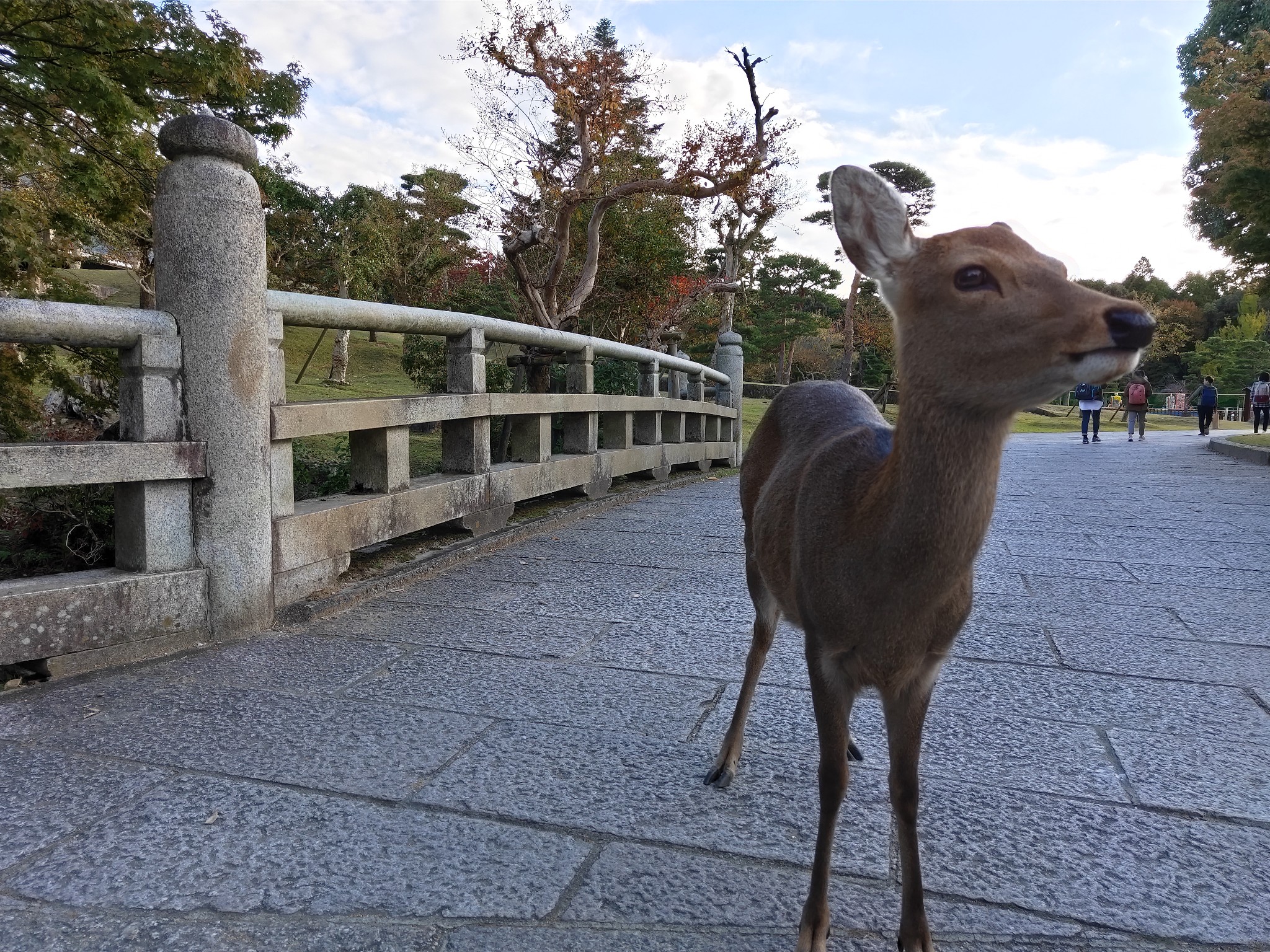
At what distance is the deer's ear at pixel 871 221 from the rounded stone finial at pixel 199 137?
104 inches

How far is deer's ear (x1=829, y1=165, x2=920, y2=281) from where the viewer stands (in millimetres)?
1705

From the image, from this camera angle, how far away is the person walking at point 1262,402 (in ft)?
65.7

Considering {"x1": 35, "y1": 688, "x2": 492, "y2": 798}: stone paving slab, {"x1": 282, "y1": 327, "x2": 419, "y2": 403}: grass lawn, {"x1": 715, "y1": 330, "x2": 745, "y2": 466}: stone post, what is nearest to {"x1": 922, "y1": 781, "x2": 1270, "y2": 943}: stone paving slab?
{"x1": 35, "y1": 688, "x2": 492, "y2": 798}: stone paving slab

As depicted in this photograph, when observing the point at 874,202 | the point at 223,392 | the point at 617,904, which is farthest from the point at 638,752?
the point at 223,392

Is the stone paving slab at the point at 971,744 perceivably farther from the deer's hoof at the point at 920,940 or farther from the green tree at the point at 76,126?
the green tree at the point at 76,126

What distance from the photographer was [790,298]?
3644 centimetres

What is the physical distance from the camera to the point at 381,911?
174 cm

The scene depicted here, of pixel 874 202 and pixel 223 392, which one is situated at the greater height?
pixel 874 202

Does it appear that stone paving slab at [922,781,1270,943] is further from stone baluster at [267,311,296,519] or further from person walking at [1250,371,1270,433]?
person walking at [1250,371,1270,433]

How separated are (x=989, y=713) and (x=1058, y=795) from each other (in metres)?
0.58

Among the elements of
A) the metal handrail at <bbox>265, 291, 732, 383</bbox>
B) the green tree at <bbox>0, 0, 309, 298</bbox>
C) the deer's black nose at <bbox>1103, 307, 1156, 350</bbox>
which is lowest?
the deer's black nose at <bbox>1103, 307, 1156, 350</bbox>

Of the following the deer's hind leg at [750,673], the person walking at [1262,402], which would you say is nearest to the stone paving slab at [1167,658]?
the deer's hind leg at [750,673]

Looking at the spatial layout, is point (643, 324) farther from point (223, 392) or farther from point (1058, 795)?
point (1058, 795)

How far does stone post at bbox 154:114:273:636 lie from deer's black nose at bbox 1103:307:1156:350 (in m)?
3.13
